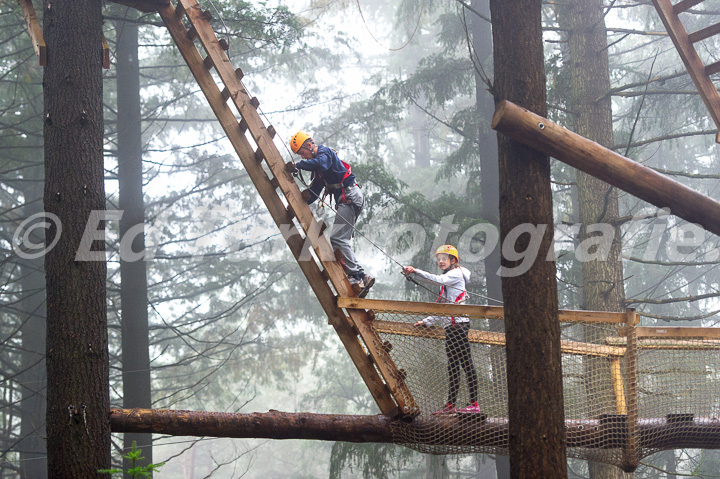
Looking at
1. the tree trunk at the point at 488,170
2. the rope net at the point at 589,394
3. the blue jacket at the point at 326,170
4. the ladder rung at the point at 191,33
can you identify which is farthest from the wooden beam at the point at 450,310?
the tree trunk at the point at 488,170

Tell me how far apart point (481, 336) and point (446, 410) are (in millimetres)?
633

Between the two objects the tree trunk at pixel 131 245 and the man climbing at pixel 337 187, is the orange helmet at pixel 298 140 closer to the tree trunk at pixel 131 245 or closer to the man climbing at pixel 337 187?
the man climbing at pixel 337 187

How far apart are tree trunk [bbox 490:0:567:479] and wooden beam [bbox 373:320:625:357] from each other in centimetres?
144

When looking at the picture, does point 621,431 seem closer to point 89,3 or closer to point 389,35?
point 89,3

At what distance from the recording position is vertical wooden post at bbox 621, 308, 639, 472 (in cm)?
470

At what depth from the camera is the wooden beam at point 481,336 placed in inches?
189

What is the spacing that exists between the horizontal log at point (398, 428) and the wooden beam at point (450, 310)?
0.84m

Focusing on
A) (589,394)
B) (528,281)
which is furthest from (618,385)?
(528,281)

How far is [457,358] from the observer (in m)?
5.04

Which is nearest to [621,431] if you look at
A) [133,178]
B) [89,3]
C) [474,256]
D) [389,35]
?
[89,3]

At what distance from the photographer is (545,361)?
130 inches

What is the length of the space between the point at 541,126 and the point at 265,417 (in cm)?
314

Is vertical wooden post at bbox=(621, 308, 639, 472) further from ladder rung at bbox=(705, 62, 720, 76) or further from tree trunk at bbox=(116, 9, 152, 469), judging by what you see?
tree trunk at bbox=(116, 9, 152, 469)

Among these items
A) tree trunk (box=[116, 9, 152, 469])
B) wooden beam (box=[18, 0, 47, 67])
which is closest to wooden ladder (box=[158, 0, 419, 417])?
wooden beam (box=[18, 0, 47, 67])
